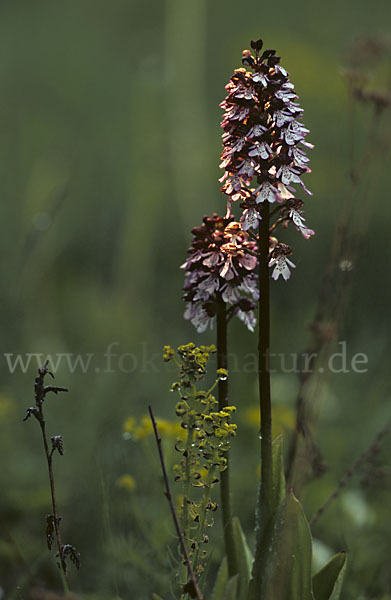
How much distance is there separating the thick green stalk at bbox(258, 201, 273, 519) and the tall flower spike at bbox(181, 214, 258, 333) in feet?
0.25

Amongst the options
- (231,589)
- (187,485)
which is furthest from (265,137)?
(231,589)

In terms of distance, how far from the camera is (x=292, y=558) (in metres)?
1.47

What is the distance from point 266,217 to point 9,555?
158cm

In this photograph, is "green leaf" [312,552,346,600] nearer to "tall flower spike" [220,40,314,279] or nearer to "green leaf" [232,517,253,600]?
"green leaf" [232,517,253,600]

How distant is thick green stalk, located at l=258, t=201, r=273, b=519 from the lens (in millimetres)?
1438

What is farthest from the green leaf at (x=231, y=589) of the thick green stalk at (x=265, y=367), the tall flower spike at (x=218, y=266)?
the tall flower spike at (x=218, y=266)

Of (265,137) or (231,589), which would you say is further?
(231,589)

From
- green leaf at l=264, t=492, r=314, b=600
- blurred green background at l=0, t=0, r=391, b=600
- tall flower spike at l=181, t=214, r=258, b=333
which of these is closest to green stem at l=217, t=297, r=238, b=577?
tall flower spike at l=181, t=214, r=258, b=333

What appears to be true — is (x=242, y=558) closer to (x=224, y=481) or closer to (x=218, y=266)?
(x=224, y=481)

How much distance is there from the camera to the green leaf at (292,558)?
4.68 feet

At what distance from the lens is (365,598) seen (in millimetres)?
2041

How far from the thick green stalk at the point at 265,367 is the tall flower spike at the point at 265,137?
26 mm

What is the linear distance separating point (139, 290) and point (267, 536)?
2.72m

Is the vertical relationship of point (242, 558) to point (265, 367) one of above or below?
below
